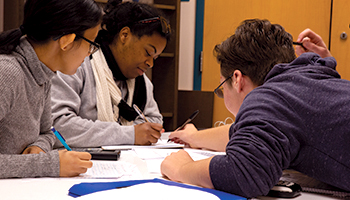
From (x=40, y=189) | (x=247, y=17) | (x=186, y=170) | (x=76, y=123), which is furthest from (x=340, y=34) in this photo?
(x=40, y=189)

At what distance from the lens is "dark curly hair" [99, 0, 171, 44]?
182cm

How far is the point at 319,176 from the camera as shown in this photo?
2.35 feet

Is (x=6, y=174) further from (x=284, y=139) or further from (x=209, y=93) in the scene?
(x=209, y=93)

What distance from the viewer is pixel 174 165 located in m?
0.86

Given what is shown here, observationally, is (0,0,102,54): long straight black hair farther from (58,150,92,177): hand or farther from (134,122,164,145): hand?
(134,122,164,145): hand

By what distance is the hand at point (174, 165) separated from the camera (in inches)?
32.6

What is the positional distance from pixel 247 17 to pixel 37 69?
221 cm

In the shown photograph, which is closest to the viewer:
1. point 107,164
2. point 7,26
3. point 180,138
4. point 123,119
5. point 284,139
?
point 284,139

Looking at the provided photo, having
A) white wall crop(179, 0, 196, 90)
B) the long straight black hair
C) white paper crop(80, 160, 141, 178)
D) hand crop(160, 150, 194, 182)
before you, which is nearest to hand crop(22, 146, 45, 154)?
white paper crop(80, 160, 141, 178)

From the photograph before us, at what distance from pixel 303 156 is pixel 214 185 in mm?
203

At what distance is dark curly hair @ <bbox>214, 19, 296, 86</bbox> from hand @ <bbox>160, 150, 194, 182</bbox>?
326mm

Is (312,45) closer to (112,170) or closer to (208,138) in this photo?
(208,138)

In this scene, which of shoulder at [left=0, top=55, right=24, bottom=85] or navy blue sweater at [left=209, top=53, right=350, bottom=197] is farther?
shoulder at [left=0, top=55, right=24, bottom=85]

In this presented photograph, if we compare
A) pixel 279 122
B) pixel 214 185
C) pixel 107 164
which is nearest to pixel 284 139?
pixel 279 122
